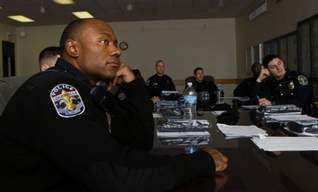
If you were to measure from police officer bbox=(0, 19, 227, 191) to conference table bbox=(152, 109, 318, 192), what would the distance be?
0.05 m

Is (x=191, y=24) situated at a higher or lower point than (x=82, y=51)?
higher

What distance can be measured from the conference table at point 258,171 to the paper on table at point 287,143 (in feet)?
0.12

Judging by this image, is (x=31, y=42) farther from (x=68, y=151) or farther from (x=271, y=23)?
(x=68, y=151)

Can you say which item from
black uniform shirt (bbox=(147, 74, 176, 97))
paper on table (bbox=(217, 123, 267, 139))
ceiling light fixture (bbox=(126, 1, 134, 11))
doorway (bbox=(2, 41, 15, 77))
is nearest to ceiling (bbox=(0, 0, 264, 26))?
ceiling light fixture (bbox=(126, 1, 134, 11))

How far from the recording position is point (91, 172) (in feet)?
2.41

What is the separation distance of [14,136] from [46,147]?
11 cm

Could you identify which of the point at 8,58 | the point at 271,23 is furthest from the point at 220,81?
the point at 8,58

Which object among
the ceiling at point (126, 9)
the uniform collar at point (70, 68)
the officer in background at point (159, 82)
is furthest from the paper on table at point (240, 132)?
the ceiling at point (126, 9)

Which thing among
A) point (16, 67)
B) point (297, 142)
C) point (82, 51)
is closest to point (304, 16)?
point (297, 142)

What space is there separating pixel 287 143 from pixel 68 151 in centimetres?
86

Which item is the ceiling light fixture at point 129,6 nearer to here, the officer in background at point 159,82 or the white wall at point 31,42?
the officer in background at point 159,82

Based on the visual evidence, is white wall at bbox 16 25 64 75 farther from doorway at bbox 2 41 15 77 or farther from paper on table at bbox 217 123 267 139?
paper on table at bbox 217 123 267 139

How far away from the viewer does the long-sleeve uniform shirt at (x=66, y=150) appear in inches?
29.0

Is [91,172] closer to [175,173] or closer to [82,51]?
[175,173]
